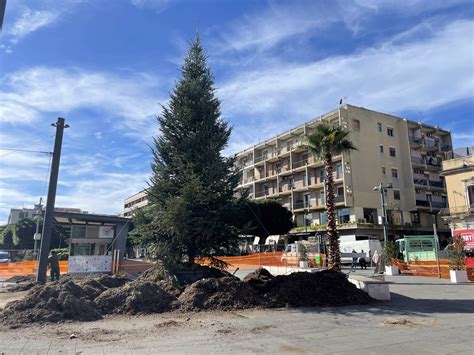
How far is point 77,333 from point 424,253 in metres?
25.5

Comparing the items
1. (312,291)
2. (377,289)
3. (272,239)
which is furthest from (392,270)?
(272,239)

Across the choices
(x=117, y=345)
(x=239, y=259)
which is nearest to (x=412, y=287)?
(x=117, y=345)

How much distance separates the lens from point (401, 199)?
53750 millimetres

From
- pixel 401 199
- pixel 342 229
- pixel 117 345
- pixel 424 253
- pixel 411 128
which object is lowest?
pixel 117 345

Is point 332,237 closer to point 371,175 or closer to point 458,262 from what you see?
point 458,262

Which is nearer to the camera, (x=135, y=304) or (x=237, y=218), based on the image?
(x=135, y=304)

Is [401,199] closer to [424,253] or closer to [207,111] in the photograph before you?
[424,253]

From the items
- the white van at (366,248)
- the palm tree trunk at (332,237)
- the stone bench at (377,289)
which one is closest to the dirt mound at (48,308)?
the stone bench at (377,289)

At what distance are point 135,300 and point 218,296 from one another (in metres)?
2.42

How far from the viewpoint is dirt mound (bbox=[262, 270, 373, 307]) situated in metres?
12.0

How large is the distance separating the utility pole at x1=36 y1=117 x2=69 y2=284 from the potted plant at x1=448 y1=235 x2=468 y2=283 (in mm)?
18809

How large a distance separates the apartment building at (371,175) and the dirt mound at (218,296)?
38560mm

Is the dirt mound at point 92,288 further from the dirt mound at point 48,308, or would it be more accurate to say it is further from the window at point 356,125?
the window at point 356,125

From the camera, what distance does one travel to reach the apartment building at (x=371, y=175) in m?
50.3
